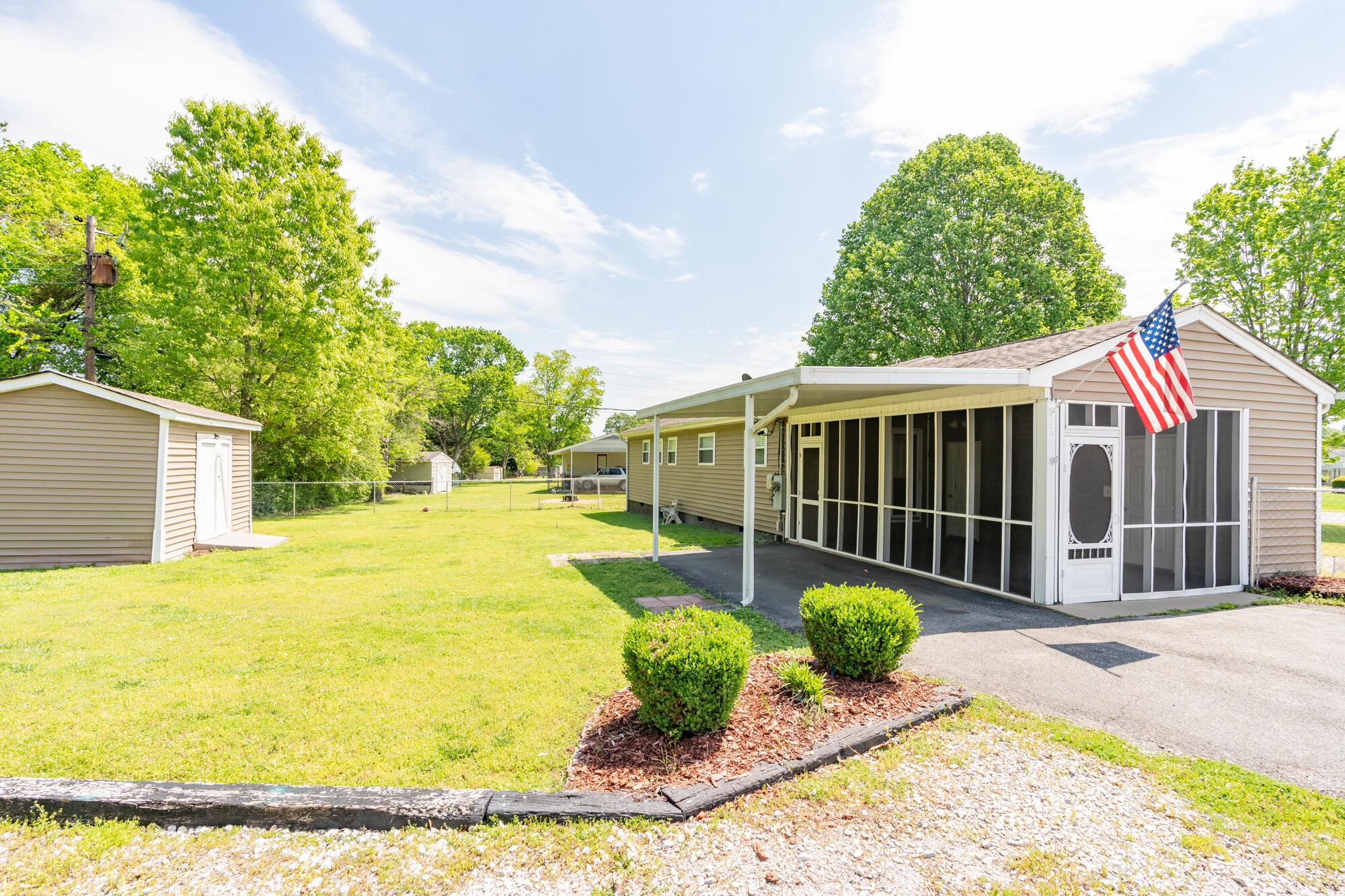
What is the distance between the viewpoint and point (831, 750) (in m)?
3.37

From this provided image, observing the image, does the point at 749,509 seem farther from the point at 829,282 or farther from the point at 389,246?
the point at 389,246

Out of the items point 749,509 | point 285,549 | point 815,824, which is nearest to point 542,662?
point 815,824

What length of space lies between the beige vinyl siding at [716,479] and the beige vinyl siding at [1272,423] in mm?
6766

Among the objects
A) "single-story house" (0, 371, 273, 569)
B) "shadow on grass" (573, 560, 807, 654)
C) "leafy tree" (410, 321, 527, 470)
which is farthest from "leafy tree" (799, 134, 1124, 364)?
"leafy tree" (410, 321, 527, 470)

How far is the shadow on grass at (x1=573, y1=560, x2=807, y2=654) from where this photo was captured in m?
5.67

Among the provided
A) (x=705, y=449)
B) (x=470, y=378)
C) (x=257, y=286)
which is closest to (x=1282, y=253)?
(x=705, y=449)

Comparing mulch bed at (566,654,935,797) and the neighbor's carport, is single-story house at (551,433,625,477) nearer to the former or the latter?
the neighbor's carport

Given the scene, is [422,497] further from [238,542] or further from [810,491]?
[810,491]

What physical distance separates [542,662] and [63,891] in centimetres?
295

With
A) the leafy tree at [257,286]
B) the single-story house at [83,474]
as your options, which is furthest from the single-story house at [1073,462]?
the leafy tree at [257,286]

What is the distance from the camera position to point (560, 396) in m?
45.8

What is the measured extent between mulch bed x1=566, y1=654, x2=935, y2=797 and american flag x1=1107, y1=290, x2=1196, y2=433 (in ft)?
13.3

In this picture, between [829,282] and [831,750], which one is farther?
[829,282]

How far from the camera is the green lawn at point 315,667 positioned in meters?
3.38
